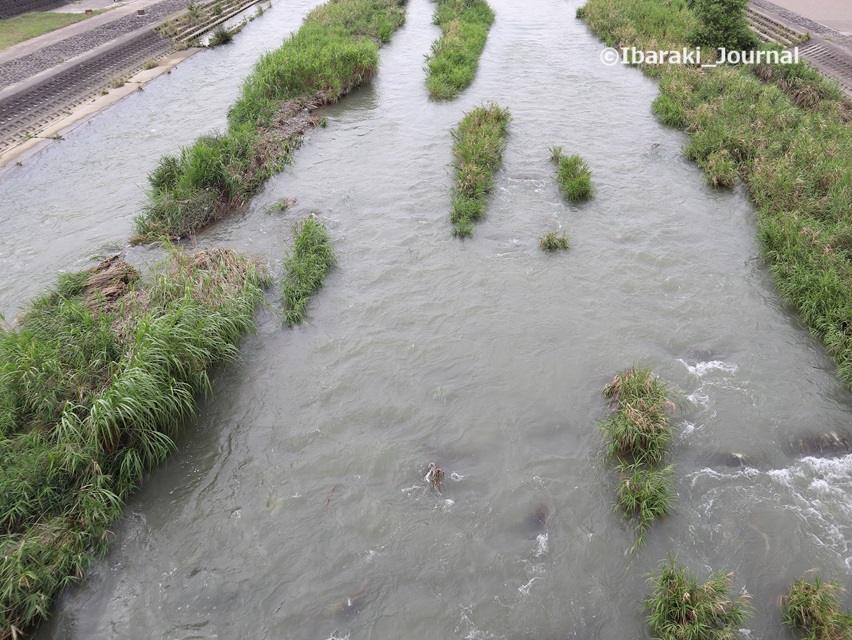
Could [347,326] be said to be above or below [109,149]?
below

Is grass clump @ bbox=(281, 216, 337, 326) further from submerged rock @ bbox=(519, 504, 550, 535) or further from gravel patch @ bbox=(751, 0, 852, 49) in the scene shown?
gravel patch @ bbox=(751, 0, 852, 49)

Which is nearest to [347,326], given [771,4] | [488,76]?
[488,76]

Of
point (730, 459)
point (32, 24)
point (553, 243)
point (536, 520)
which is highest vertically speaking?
point (32, 24)

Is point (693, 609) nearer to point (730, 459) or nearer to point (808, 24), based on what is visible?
point (730, 459)

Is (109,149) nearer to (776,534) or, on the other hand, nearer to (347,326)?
(347,326)

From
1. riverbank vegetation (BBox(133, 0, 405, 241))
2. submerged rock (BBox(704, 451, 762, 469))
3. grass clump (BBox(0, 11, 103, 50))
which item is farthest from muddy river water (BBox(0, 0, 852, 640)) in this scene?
grass clump (BBox(0, 11, 103, 50))

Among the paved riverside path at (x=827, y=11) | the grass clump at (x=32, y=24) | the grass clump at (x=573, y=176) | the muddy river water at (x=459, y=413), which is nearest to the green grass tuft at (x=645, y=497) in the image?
the muddy river water at (x=459, y=413)

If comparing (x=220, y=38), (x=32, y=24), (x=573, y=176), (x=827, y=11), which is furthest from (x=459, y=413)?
(x=32, y=24)
